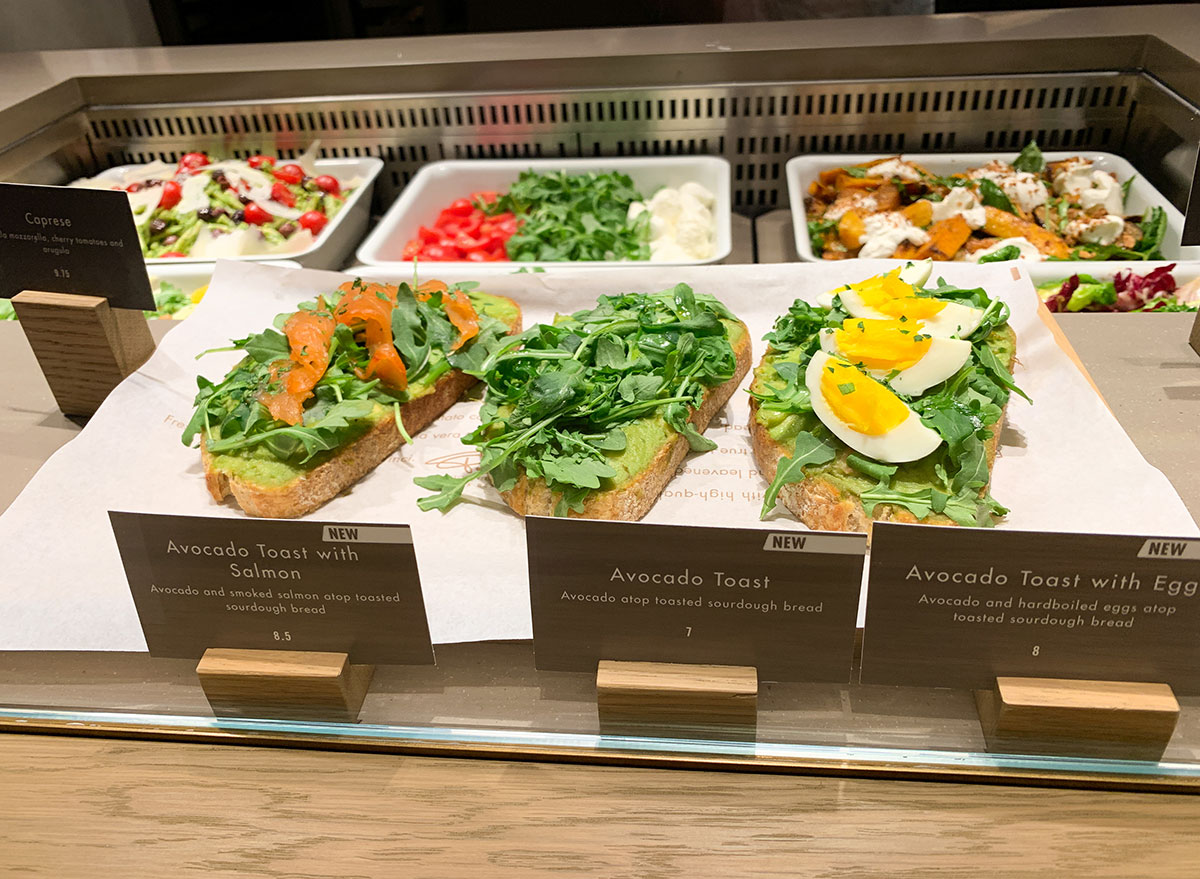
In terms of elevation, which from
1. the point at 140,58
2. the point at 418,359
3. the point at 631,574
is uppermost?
the point at 140,58

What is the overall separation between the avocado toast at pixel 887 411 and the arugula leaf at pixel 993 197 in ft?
3.26

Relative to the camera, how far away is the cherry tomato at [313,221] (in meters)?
2.90

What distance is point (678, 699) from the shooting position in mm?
1236

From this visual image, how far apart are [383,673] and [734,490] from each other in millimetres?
770

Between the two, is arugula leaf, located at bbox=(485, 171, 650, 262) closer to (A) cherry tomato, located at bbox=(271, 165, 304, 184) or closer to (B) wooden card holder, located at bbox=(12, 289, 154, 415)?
(A) cherry tomato, located at bbox=(271, 165, 304, 184)

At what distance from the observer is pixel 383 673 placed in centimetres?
141

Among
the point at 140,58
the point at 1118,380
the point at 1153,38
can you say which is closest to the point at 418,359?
the point at 1118,380

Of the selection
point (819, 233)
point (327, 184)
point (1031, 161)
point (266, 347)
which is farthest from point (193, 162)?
point (1031, 161)


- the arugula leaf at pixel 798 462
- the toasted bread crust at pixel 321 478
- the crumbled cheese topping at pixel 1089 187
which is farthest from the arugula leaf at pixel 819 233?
the toasted bread crust at pixel 321 478

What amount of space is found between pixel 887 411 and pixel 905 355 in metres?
0.16

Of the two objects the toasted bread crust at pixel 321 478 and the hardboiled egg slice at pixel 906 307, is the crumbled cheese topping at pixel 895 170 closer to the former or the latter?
the hardboiled egg slice at pixel 906 307

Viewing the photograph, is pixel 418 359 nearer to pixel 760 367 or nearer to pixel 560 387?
pixel 560 387

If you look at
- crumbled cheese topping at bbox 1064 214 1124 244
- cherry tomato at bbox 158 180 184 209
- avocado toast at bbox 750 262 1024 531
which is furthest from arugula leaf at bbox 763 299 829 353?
cherry tomato at bbox 158 180 184 209

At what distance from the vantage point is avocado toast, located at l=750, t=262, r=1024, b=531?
1.60 m
